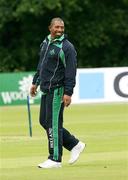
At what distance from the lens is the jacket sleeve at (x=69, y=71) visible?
1102cm

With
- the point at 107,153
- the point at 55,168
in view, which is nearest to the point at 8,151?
the point at 107,153

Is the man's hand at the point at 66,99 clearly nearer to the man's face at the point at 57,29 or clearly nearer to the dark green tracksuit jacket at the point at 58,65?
the dark green tracksuit jacket at the point at 58,65

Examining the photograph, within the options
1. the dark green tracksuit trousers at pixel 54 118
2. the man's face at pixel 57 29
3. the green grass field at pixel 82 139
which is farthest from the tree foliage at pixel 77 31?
the man's face at pixel 57 29

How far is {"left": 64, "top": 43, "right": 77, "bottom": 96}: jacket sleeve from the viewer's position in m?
11.0

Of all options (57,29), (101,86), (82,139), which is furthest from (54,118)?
(101,86)

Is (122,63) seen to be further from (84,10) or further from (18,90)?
(18,90)

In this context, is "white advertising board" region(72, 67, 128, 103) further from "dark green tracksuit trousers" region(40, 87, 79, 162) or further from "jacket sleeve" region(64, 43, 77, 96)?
"jacket sleeve" region(64, 43, 77, 96)

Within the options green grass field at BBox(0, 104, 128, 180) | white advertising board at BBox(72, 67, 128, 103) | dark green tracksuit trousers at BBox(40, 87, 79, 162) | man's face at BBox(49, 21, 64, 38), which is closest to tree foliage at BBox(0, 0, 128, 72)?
white advertising board at BBox(72, 67, 128, 103)

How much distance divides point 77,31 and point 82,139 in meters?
29.4

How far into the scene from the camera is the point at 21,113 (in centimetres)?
2606

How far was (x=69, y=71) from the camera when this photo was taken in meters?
11.1

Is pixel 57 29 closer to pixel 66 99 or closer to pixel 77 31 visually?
pixel 66 99

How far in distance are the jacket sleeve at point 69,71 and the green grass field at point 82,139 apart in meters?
1.11

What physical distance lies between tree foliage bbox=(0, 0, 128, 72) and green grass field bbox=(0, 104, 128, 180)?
17.6 m
